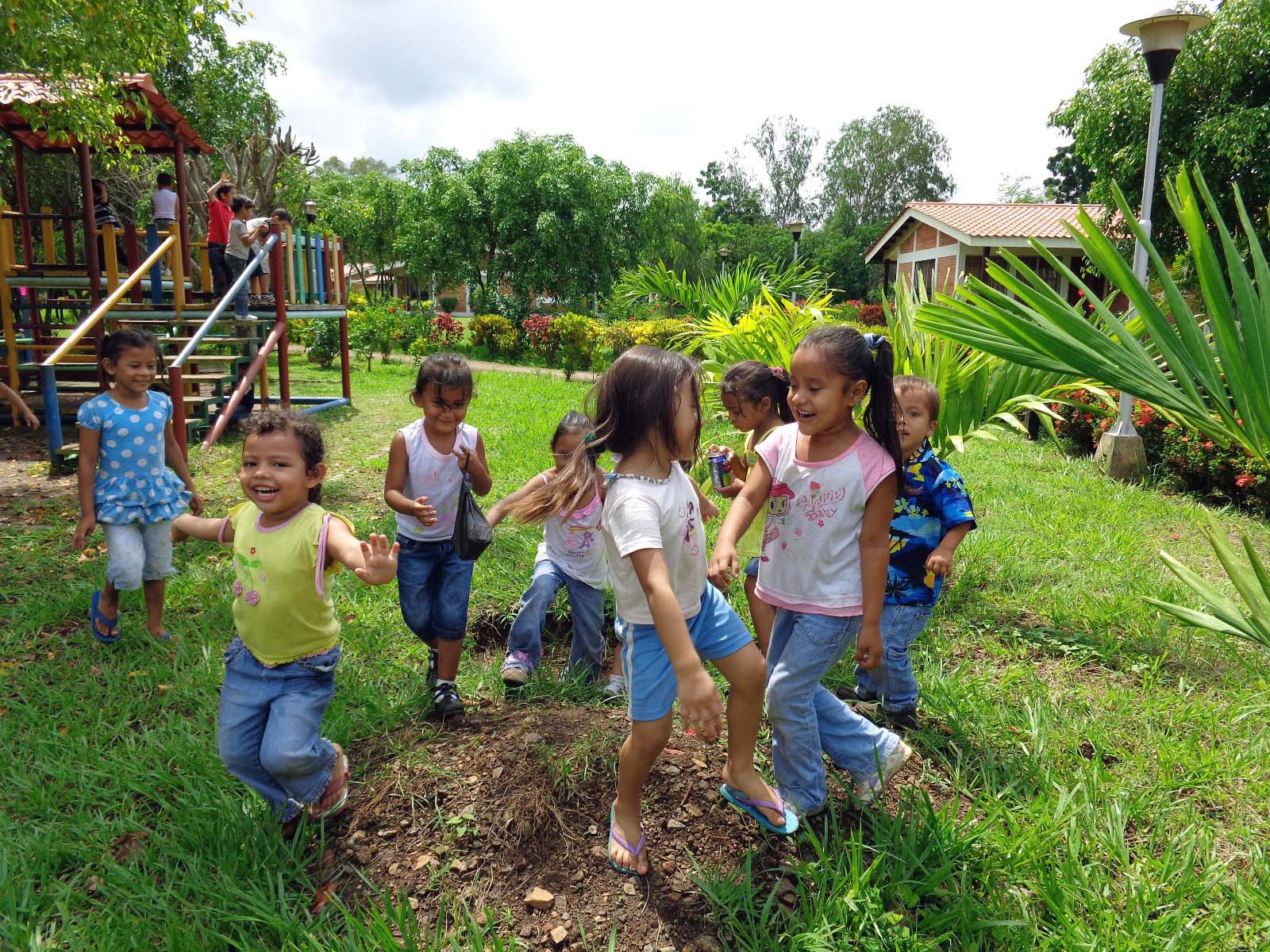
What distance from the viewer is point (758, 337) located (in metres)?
4.63

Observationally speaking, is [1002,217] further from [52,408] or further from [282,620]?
[282,620]

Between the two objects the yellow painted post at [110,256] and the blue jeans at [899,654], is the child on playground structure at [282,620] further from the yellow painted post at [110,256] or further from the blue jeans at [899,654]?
the yellow painted post at [110,256]

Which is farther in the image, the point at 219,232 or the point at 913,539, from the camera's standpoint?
the point at 219,232

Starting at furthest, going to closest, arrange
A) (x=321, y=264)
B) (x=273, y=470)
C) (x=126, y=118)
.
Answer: (x=321, y=264) < (x=126, y=118) < (x=273, y=470)

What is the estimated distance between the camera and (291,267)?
9.75 meters

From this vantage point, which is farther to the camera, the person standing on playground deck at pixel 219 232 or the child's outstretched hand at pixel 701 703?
the person standing on playground deck at pixel 219 232

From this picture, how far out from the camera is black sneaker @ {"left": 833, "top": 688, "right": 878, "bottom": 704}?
10.5 ft

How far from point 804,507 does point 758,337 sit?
98.0 inches

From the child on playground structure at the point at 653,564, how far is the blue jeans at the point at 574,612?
112cm

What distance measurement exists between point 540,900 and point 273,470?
1.32 meters

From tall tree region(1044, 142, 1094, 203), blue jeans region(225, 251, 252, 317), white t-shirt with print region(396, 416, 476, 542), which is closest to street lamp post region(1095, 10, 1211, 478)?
white t-shirt with print region(396, 416, 476, 542)

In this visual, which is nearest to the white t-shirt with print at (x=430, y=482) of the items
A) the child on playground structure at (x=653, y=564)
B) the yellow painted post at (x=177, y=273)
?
the child on playground structure at (x=653, y=564)

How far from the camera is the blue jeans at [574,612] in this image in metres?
3.29

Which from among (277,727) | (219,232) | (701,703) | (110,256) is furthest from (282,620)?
(219,232)
